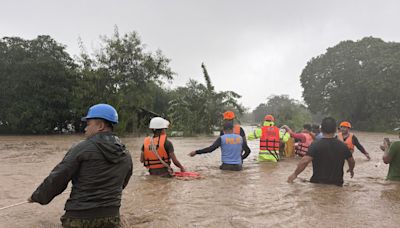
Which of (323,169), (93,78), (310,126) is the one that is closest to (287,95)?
(93,78)

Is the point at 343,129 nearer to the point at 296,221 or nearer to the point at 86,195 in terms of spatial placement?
the point at 296,221

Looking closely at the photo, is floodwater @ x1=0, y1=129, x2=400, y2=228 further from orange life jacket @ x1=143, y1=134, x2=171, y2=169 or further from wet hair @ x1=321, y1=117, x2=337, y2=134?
wet hair @ x1=321, y1=117, x2=337, y2=134

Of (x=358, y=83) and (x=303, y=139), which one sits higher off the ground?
(x=358, y=83)

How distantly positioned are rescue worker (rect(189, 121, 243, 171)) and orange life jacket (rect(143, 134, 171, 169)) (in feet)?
4.28

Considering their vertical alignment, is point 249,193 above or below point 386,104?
below

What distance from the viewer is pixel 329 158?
643 centimetres

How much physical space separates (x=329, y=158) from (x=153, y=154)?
355 centimetres

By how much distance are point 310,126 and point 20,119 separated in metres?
22.5

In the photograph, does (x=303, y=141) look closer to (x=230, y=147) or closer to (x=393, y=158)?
(x=230, y=147)

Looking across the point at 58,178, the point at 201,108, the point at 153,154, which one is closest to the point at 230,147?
the point at 153,154

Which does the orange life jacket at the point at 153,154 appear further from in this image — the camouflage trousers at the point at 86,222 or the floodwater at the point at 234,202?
the camouflage trousers at the point at 86,222

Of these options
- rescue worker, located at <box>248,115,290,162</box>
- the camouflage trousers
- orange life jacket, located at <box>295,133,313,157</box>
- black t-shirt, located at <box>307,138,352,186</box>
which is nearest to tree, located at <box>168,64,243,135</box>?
orange life jacket, located at <box>295,133,313,157</box>

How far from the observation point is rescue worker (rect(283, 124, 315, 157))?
11.5 metres

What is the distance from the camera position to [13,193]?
20.7ft
